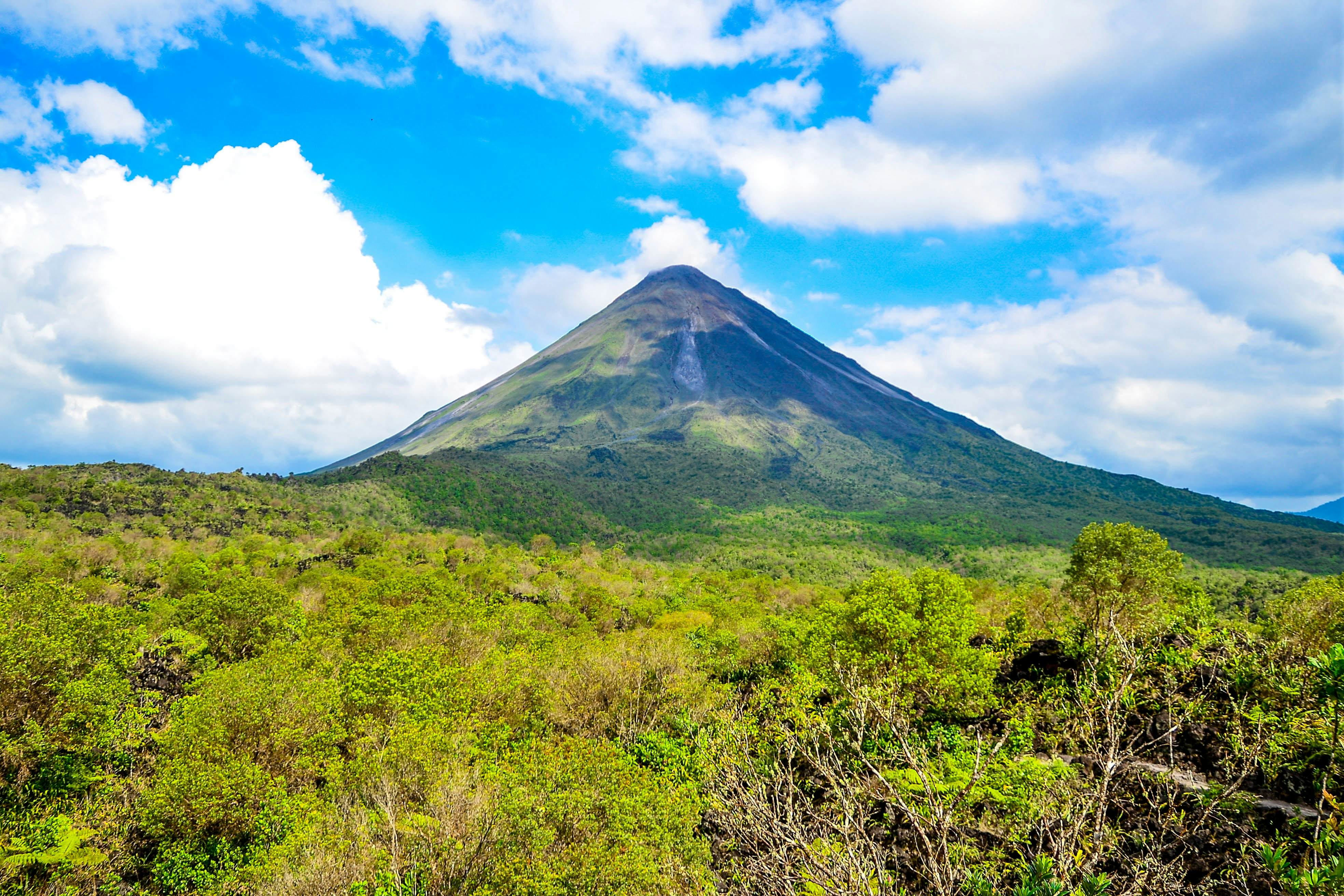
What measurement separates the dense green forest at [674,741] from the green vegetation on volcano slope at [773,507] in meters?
68.8

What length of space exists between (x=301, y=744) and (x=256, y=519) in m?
67.8

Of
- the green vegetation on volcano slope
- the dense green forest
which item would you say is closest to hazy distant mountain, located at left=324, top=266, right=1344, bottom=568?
the green vegetation on volcano slope

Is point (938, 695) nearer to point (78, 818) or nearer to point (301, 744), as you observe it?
point (301, 744)

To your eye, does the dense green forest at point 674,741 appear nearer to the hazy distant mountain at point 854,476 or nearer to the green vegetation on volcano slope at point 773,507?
the green vegetation on volcano slope at point 773,507

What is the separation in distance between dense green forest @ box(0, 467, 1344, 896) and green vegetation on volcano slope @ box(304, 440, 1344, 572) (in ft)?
226

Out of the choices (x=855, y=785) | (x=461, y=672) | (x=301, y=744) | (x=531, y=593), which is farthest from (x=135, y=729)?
(x=531, y=593)

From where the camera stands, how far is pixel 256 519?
73875 mm

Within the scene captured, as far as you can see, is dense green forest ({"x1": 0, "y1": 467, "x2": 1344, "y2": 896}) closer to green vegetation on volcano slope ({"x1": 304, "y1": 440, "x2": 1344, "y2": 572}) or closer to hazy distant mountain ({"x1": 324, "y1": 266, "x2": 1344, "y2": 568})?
green vegetation on volcano slope ({"x1": 304, "y1": 440, "x2": 1344, "y2": 572})

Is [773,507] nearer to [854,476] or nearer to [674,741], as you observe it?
[854,476]

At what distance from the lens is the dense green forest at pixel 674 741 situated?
726cm

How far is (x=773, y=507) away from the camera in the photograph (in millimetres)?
132500

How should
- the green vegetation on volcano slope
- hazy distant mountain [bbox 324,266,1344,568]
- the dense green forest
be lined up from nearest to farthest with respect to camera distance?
1. the dense green forest
2. the green vegetation on volcano slope
3. hazy distant mountain [bbox 324,266,1344,568]

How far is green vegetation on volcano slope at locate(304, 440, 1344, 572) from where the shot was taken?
99.3 m

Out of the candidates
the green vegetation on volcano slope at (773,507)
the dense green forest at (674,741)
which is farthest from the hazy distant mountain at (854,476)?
the dense green forest at (674,741)
